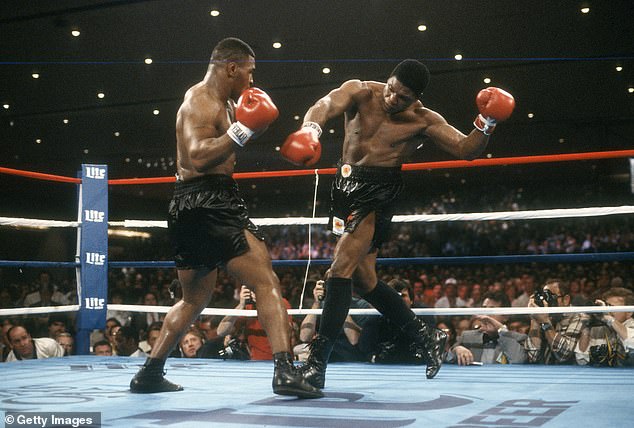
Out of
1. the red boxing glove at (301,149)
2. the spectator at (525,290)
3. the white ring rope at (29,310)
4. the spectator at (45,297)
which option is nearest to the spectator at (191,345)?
the white ring rope at (29,310)

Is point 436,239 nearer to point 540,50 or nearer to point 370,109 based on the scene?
point 540,50

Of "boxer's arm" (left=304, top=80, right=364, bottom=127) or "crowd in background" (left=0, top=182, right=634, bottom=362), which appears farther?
"crowd in background" (left=0, top=182, right=634, bottom=362)

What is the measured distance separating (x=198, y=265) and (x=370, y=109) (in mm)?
783

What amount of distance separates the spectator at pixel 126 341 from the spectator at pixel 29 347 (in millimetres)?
1286

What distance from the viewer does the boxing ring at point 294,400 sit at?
1587mm

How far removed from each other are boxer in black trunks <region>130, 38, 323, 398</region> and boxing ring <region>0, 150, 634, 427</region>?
15cm

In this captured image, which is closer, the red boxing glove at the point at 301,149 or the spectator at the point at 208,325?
the red boxing glove at the point at 301,149

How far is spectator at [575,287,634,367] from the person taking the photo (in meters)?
2.82

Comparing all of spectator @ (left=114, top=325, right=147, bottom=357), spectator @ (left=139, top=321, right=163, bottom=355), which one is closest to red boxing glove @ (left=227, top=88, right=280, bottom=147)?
spectator @ (left=139, top=321, right=163, bottom=355)

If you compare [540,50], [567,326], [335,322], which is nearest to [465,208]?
[540,50]

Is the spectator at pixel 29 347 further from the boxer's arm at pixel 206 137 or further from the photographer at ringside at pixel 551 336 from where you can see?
the photographer at ringside at pixel 551 336

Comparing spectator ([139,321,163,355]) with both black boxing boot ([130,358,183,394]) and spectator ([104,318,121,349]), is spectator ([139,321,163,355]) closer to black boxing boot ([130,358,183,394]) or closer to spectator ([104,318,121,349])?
spectator ([104,318,121,349])

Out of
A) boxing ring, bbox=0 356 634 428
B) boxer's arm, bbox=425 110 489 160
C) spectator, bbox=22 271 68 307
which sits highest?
boxer's arm, bbox=425 110 489 160

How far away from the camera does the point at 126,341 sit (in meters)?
4.90
